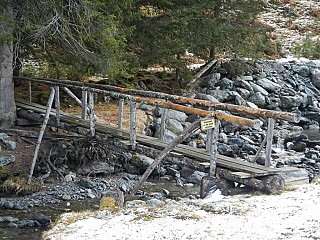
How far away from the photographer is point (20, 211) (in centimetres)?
997

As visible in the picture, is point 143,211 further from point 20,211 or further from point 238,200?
point 20,211

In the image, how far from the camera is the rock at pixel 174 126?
642 inches

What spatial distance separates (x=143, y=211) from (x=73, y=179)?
223 inches

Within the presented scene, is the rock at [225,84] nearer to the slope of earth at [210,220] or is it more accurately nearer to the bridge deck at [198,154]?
the bridge deck at [198,154]

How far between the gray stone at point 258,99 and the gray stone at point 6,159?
13.1 metres

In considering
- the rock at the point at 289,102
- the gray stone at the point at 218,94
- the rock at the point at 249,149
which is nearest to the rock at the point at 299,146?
the rock at the point at 249,149

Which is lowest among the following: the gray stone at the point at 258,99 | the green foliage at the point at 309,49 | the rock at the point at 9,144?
the rock at the point at 9,144

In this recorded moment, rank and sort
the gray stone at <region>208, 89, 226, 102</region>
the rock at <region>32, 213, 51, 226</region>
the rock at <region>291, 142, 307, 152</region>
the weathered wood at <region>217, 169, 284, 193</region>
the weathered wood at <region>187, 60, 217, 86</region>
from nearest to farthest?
the weathered wood at <region>217, 169, 284, 193</region> → the rock at <region>32, 213, 51, 226</region> → the rock at <region>291, 142, 307, 152</region> → the gray stone at <region>208, 89, 226, 102</region> → the weathered wood at <region>187, 60, 217, 86</region>

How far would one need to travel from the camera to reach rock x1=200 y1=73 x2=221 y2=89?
73.9 ft

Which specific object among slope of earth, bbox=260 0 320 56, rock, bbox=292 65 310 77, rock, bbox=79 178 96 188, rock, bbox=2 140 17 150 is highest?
slope of earth, bbox=260 0 320 56

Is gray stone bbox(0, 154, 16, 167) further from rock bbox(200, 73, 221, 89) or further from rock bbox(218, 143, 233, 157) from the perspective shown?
rock bbox(200, 73, 221, 89)

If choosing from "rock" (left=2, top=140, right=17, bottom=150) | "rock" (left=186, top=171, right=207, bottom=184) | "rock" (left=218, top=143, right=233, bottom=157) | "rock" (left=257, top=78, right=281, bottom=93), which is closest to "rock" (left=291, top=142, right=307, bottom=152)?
"rock" (left=218, top=143, right=233, bottom=157)

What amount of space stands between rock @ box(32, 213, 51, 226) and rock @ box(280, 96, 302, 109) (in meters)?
16.3

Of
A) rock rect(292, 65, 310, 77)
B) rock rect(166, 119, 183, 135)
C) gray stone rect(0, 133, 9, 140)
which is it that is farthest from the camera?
rock rect(292, 65, 310, 77)
